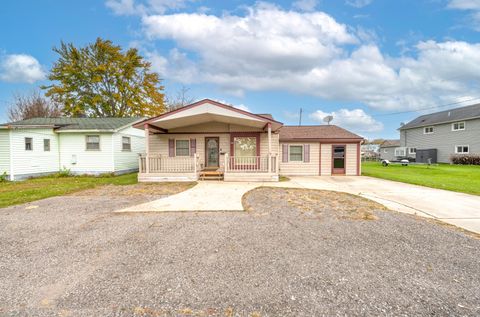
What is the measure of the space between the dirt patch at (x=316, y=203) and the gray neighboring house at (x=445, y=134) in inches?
945

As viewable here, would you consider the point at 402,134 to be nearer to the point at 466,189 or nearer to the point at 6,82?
the point at 466,189

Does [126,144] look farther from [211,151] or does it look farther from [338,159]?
[338,159]

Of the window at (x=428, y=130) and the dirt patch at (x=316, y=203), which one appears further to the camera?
the window at (x=428, y=130)

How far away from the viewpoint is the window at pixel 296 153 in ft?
43.2

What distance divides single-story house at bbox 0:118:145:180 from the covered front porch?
2.51 m

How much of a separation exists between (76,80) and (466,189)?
3175 cm

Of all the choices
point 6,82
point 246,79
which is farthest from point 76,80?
point 246,79

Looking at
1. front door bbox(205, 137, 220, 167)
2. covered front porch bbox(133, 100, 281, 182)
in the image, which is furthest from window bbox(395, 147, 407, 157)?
front door bbox(205, 137, 220, 167)

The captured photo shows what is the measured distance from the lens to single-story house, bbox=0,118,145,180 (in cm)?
1133

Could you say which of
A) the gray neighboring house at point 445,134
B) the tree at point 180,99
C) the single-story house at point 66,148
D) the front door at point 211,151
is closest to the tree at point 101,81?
the tree at point 180,99

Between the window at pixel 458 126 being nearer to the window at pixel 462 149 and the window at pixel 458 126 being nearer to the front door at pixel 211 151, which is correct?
the window at pixel 462 149

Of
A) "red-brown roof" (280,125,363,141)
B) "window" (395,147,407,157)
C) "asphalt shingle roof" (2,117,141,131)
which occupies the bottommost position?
"window" (395,147,407,157)

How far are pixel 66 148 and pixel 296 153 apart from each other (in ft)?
46.5

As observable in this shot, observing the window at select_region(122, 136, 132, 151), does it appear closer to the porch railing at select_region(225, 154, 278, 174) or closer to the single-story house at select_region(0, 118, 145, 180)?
the single-story house at select_region(0, 118, 145, 180)
